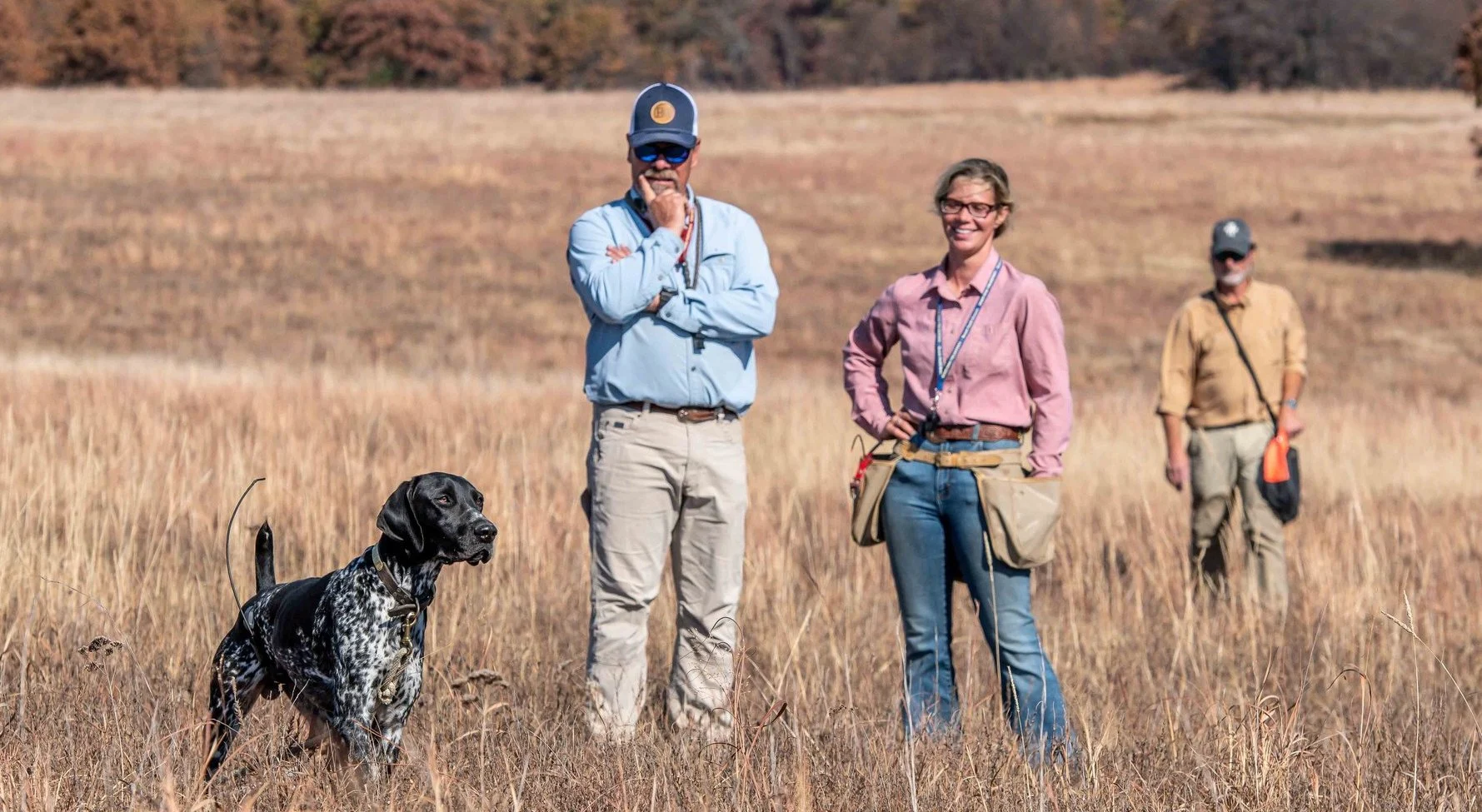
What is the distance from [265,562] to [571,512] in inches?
155

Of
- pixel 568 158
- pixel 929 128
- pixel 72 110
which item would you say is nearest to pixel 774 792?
pixel 568 158

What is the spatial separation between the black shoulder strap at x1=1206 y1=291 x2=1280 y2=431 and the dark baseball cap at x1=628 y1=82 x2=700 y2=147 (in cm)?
348

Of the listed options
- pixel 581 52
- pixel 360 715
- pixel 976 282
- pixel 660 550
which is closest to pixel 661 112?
pixel 976 282

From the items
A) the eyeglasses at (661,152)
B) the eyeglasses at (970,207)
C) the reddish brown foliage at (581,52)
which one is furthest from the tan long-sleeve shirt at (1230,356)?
the reddish brown foliage at (581,52)

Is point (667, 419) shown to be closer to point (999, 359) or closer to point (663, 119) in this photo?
point (663, 119)

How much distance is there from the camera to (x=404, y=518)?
3895 millimetres

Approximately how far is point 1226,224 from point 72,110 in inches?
1855

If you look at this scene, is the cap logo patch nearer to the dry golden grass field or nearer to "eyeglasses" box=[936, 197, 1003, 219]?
"eyeglasses" box=[936, 197, 1003, 219]

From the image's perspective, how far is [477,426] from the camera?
36.7ft

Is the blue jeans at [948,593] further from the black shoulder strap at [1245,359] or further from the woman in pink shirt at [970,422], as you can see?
the black shoulder strap at [1245,359]

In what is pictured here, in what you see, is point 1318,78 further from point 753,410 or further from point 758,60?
point 753,410

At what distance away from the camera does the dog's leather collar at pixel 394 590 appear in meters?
3.93

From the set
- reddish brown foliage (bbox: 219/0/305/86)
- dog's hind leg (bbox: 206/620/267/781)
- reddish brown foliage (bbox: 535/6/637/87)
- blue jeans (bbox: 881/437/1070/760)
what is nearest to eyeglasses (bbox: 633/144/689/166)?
blue jeans (bbox: 881/437/1070/760)

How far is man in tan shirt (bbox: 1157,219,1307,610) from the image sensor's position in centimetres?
748
